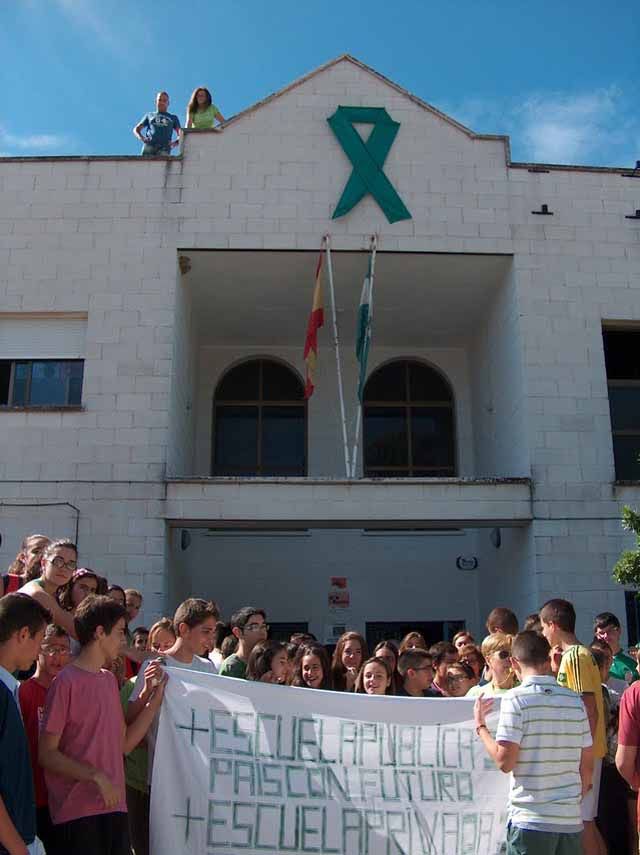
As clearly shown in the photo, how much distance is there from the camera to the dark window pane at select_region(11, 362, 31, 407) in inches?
529

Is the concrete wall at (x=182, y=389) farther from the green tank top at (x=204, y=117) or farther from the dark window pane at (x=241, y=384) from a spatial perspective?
the green tank top at (x=204, y=117)

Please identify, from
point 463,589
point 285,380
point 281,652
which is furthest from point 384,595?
point 281,652

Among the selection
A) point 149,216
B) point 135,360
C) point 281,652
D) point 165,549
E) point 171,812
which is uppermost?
point 149,216

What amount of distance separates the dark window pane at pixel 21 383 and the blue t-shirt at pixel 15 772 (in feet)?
34.2

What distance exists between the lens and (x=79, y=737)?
4340 millimetres

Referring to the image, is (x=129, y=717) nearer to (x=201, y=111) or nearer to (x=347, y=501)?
(x=347, y=501)

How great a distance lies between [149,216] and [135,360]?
7.62 ft

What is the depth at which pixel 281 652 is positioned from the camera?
237 inches

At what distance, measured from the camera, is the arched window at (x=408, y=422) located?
1698cm

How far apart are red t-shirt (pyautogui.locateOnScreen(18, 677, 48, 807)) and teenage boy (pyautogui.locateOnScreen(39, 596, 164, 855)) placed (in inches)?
3.4

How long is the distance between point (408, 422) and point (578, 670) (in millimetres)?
12198

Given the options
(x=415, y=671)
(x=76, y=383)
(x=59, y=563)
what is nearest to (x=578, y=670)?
(x=415, y=671)

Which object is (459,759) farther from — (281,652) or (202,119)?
(202,119)

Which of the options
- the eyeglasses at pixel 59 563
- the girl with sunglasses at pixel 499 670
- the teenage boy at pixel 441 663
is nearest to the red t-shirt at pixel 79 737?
the eyeglasses at pixel 59 563
